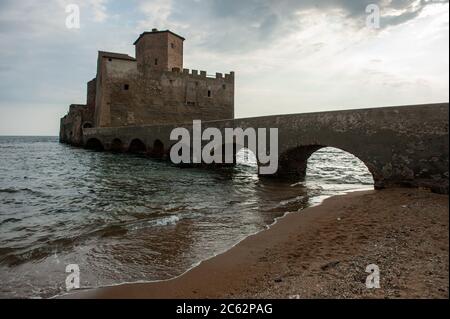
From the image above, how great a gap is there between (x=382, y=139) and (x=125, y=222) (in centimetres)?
773

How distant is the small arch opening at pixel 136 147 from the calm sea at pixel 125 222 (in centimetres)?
1486

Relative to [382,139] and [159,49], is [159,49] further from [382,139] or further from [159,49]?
[382,139]

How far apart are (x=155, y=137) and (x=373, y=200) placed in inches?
753

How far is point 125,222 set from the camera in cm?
734

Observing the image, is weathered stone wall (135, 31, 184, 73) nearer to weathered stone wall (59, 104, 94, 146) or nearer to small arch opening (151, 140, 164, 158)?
weathered stone wall (59, 104, 94, 146)

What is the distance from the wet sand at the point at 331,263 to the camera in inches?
124

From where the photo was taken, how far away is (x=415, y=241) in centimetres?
418

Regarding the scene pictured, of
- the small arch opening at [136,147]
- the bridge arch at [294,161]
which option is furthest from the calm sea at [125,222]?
the small arch opening at [136,147]

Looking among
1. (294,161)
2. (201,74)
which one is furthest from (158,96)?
(294,161)

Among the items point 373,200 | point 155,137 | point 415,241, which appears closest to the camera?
point 415,241

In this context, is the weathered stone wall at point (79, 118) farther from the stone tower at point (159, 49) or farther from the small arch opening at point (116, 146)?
the small arch opening at point (116, 146)
